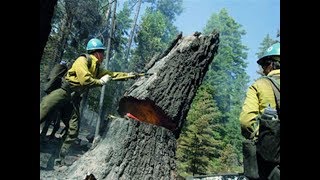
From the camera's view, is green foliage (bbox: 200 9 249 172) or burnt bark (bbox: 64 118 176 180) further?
green foliage (bbox: 200 9 249 172)

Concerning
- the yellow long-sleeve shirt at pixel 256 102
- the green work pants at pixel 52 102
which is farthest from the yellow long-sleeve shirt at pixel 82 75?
the yellow long-sleeve shirt at pixel 256 102

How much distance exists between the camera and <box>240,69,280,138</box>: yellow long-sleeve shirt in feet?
10.7

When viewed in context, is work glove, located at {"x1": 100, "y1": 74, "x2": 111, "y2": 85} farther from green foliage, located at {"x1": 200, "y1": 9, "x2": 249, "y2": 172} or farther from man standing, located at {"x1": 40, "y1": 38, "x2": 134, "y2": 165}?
green foliage, located at {"x1": 200, "y1": 9, "x2": 249, "y2": 172}

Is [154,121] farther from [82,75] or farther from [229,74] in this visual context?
[229,74]

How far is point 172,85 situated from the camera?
243 inches

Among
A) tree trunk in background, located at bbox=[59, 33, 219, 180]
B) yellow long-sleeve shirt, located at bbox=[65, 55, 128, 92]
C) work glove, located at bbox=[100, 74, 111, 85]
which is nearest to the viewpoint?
tree trunk in background, located at bbox=[59, 33, 219, 180]

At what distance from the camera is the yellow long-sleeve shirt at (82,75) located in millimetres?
5910

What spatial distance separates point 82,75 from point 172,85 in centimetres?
166

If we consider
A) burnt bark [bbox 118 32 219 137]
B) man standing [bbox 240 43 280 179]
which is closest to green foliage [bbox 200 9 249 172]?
burnt bark [bbox 118 32 219 137]

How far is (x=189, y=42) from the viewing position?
6.67m
